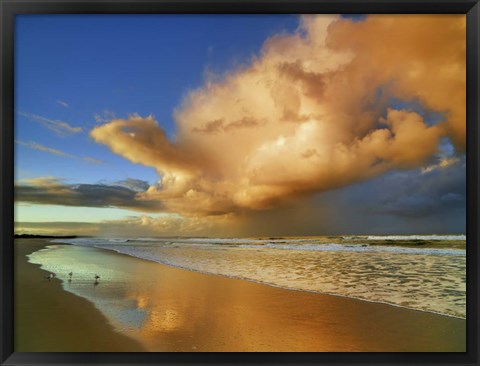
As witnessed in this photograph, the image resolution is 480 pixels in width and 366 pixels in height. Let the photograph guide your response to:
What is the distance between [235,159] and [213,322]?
4.64 ft

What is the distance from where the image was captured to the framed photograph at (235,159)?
2291 mm

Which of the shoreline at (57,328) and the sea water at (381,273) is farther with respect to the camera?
the sea water at (381,273)

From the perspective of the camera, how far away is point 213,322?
2701mm

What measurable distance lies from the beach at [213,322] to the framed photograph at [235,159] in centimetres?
2

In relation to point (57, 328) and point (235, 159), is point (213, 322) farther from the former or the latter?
point (235, 159)

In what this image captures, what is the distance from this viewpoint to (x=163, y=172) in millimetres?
3316

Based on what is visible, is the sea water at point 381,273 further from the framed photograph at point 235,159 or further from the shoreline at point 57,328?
the shoreline at point 57,328

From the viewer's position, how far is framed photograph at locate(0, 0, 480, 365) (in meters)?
2.29

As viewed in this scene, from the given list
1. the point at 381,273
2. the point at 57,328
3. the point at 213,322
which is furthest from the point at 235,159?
the point at 381,273

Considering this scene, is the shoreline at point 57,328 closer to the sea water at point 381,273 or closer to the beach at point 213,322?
the beach at point 213,322

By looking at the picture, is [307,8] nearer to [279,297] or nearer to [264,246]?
[279,297]

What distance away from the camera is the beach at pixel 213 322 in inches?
94.0

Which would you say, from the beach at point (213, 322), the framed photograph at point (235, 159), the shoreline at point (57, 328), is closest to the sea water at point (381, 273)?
the framed photograph at point (235, 159)

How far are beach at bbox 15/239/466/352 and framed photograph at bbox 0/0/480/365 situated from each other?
17mm
